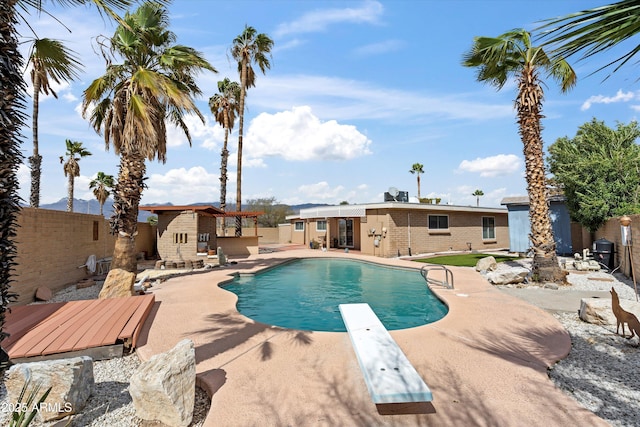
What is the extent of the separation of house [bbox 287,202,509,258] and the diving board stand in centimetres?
1577

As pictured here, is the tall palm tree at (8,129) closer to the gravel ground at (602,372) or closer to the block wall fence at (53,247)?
the block wall fence at (53,247)

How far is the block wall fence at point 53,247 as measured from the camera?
899 cm

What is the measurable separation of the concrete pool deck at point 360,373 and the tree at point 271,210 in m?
40.6

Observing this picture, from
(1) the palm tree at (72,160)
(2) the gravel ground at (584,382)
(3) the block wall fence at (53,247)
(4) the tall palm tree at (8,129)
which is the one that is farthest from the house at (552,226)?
(1) the palm tree at (72,160)

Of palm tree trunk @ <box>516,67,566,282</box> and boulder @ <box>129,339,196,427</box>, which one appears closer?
boulder @ <box>129,339,196,427</box>

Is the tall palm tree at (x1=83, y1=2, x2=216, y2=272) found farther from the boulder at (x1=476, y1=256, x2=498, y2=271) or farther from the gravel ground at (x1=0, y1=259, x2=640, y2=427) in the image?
the boulder at (x1=476, y1=256, x2=498, y2=271)

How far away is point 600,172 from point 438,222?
1008cm

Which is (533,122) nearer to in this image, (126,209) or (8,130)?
(8,130)

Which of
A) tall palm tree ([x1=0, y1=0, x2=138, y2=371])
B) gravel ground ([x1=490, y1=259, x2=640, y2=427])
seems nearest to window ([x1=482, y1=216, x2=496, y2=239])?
gravel ground ([x1=490, y1=259, x2=640, y2=427])

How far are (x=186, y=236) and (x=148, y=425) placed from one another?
15.1 meters

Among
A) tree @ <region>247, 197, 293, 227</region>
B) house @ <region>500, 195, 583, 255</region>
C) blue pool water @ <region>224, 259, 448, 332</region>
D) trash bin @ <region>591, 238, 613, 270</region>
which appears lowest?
blue pool water @ <region>224, 259, 448, 332</region>

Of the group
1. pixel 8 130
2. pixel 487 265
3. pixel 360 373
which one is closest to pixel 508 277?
pixel 487 265

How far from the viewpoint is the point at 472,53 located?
1346 cm

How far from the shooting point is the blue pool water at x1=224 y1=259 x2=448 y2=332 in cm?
921
